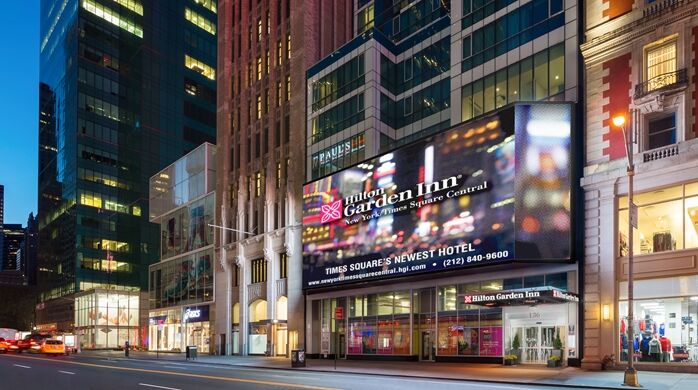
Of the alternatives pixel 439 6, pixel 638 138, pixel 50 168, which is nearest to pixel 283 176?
pixel 439 6

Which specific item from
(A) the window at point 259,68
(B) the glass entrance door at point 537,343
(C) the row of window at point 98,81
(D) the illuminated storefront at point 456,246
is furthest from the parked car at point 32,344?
(C) the row of window at point 98,81

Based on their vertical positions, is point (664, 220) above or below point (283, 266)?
above

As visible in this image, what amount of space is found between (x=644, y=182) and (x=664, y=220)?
1.96 meters

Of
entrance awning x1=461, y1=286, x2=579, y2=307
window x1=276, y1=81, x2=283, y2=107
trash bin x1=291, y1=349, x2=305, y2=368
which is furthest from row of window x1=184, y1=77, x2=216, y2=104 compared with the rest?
entrance awning x1=461, y1=286, x2=579, y2=307

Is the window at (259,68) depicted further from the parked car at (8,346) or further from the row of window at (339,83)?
the parked car at (8,346)

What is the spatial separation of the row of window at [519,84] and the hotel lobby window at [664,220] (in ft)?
27.2

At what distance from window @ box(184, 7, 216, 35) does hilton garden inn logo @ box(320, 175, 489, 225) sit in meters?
93.1

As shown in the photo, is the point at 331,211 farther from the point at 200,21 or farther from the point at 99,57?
the point at 200,21

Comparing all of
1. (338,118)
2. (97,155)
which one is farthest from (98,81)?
(338,118)

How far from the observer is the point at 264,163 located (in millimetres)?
60688

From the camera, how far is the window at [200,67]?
128 metres

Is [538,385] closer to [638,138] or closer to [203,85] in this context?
[638,138]

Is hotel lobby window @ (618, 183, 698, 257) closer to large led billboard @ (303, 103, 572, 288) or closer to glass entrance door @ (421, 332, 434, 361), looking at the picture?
large led billboard @ (303, 103, 572, 288)

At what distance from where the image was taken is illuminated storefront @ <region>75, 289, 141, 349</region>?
103062 mm
